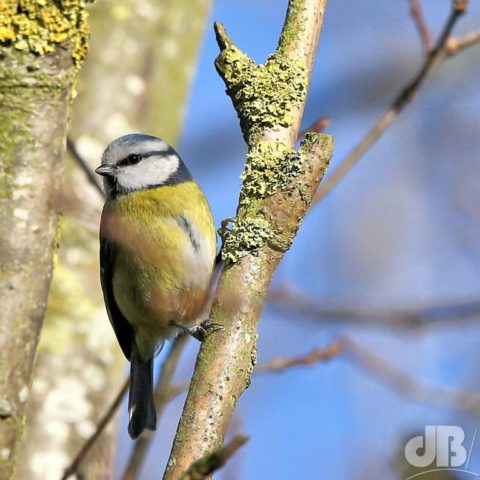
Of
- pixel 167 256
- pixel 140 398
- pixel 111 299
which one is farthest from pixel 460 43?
pixel 140 398

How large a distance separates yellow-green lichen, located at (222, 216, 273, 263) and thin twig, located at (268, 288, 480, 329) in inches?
4.0

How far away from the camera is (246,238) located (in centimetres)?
169

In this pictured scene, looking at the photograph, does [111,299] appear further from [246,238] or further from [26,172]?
[246,238]

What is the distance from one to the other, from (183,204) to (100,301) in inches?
37.7

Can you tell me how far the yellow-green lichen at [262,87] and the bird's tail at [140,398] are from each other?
1436mm

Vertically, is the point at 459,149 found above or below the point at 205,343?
above

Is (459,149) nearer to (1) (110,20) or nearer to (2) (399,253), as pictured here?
(2) (399,253)

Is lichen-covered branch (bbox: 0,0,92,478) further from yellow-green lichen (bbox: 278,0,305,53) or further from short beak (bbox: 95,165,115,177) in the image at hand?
short beak (bbox: 95,165,115,177)

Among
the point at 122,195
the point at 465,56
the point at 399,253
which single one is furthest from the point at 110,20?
the point at 399,253

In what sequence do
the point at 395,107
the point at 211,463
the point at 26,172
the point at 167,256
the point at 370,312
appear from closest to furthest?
the point at 211,463 < the point at 370,312 < the point at 26,172 < the point at 395,107 < the point at 167,256

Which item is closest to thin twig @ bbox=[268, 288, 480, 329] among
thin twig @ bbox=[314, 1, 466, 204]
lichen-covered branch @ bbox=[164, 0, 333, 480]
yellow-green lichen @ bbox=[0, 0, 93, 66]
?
lichen-covered branch @ bbox=[164, 0, 333, 480]

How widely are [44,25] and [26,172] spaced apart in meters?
Result: 0.38

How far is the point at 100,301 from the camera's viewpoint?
3.77 m

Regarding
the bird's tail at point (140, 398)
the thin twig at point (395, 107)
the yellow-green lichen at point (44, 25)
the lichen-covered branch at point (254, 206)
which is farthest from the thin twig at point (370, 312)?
the bird's tail at point (140, 398)
